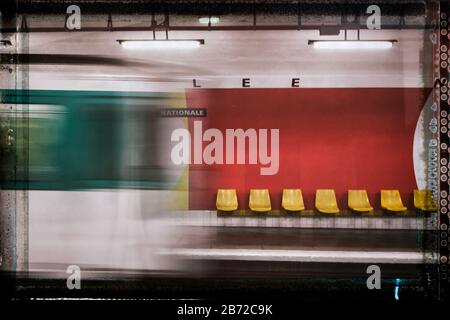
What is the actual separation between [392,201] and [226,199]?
1.81m

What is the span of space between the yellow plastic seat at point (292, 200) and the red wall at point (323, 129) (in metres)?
0.56

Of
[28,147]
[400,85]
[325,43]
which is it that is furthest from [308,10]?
[28,147]

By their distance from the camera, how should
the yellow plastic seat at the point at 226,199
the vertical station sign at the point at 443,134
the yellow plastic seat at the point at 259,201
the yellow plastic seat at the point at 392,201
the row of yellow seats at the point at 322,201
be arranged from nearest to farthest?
1. the vertical station sign at the point at 443,134
2. the yellow plastic seat at the point at 226,199
3. the yellow plastic seat at the point at 392,201
4. the row of yellow seats at the point at 322,201
5. the yellow plastic seat at the point at 259,201

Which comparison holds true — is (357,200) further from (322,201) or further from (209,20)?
(209,20)

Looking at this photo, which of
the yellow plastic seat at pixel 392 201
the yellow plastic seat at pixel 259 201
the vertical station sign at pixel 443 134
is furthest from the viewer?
the yellow plastic seat at pixel 259 201

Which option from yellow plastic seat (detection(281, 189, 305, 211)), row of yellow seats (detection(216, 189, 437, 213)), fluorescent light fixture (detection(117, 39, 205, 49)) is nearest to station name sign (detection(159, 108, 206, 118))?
fluorescent light fixture (detection(117, 39, 205, 49))

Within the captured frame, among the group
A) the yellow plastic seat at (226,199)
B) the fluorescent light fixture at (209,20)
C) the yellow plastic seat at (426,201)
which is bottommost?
the yellow plastic seat at (226,199)

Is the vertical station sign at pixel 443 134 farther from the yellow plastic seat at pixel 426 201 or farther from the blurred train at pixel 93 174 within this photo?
the blurred train at pixel 93 174

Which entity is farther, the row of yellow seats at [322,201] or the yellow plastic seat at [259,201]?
the yellow plastic seat at [259,201]

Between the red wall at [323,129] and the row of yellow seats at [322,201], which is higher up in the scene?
the red wall at [323,129]

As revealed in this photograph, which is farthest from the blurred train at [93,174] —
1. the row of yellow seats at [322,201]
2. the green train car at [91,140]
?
the row of yellow seats at [322,201]

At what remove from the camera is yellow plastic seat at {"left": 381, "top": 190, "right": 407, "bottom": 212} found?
3621mm

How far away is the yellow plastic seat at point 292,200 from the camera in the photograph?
4.30 meters

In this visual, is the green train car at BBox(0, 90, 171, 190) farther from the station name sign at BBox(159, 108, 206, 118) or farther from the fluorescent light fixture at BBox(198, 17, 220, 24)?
the fluorescent light fixture at BBox(198, 17, 220, 24)
